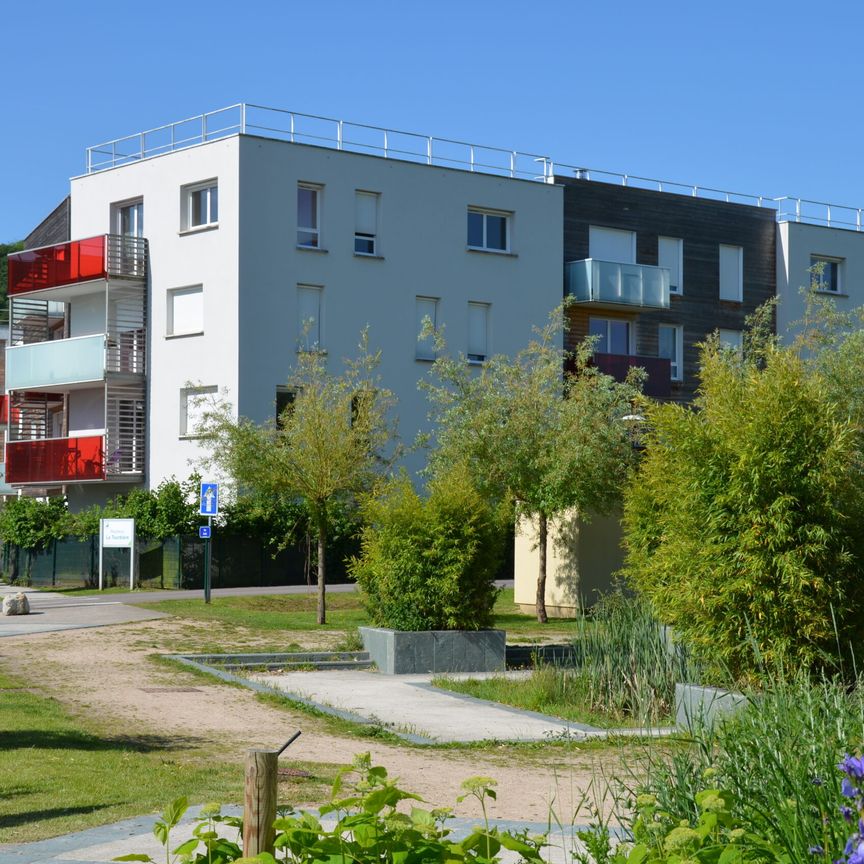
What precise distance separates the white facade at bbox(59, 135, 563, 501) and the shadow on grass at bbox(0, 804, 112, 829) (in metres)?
28.6

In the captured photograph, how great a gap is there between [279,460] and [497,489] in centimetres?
416

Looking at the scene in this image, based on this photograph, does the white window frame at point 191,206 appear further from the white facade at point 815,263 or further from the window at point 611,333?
the white facade at point 815,263

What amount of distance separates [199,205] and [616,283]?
13.0 metres

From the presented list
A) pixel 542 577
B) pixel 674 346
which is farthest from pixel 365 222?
pixel 542 577

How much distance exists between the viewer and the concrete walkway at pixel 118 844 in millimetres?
7047

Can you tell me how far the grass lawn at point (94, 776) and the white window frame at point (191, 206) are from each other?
27.1m

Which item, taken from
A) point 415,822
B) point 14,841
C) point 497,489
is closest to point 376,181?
point 497,489

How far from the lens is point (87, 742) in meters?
11.4

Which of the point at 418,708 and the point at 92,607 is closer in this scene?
the point at 418,708

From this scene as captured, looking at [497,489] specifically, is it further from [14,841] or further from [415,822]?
[415,822]

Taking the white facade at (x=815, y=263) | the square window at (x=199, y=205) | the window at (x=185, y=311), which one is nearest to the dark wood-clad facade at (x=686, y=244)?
the white facade at (x=815, y=263)

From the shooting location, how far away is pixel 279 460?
82.7 ft

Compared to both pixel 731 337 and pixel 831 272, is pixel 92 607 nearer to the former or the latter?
pixel 731 337

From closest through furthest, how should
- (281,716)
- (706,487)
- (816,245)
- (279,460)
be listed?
(706,487) → (281,716) → (279,460) → (816,245)
